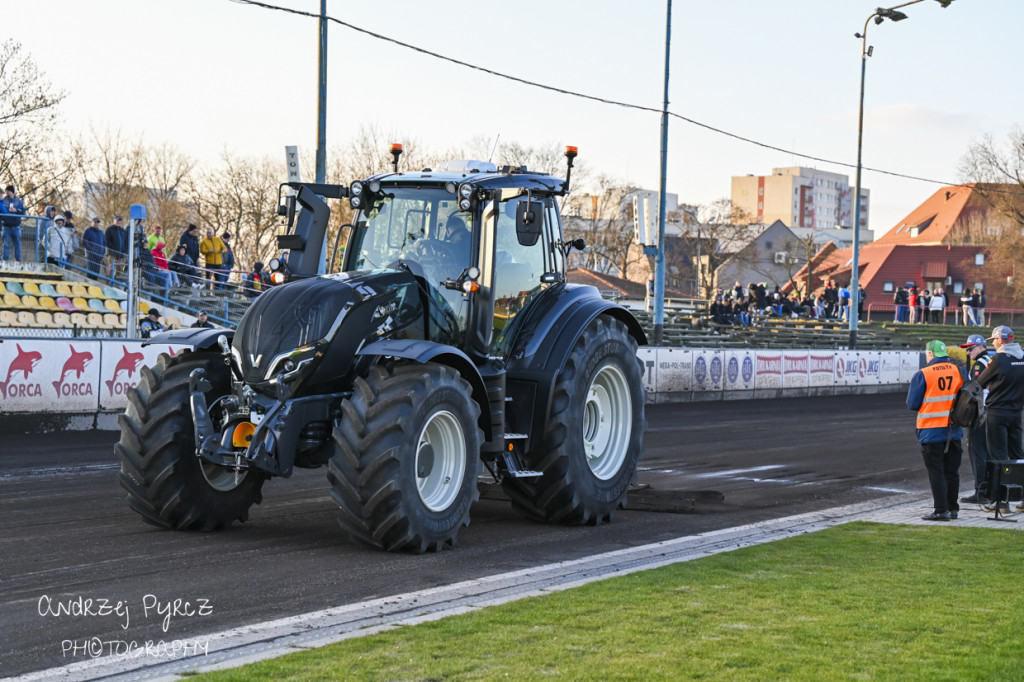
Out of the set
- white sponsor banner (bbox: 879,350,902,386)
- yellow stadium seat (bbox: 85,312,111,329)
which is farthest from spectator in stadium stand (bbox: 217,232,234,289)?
white sponsor banner (bbox: 879,350,902,386)

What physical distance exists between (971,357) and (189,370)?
864cm

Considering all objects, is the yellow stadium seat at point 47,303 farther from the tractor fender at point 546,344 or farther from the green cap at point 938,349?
the green cap at point 938,349

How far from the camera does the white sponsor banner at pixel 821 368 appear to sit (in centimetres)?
3572

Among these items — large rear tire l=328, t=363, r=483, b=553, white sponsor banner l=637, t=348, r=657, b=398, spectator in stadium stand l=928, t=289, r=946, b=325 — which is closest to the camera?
large rear tire l=328, t=363, r=483, b=553

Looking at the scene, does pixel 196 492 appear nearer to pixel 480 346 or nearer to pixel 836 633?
pixel 480 346

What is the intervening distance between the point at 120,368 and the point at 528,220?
11.1 meters

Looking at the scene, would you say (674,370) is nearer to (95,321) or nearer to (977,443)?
(95,321)

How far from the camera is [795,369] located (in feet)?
114

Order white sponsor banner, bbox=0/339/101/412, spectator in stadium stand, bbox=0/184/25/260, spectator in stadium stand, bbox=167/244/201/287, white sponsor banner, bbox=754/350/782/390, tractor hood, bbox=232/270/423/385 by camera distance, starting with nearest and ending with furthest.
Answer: tractor hood, bbox=232/270/423/385, white sponsor banner, bbox=0/339/101/412, spectator in stadium stand, bbox=0/184/25/260, spectator in stadium stand, bbox=167/244/201/287, white sponsor banner, bbox=754/350/782/390

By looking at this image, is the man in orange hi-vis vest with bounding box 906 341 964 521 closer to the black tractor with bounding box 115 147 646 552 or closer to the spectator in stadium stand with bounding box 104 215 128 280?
the black tractor with bounding box 115 147 646 552

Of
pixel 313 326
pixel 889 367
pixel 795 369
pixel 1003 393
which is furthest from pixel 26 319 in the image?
pixel 889 367

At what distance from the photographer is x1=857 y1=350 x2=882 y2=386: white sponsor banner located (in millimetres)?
38653

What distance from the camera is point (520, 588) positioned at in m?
8.23

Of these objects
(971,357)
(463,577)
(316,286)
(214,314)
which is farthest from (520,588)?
(214,314)
